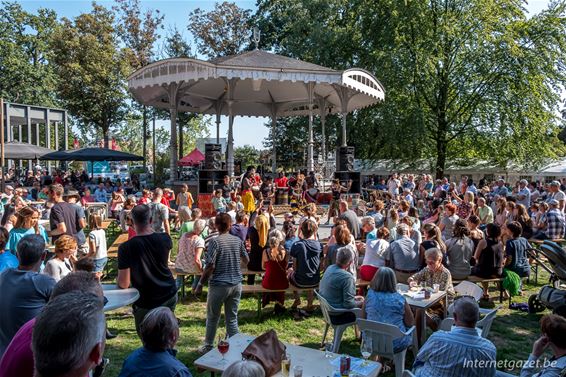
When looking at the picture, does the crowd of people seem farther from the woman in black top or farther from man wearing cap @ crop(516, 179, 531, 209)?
man wearing cap @ crop(516, 179, 531, 209)

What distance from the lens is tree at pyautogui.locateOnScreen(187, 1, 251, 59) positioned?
35.3 metres

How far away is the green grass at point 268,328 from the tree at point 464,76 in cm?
1854

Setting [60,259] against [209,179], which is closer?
[60,259]

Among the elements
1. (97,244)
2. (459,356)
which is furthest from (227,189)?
Result: (459,356)

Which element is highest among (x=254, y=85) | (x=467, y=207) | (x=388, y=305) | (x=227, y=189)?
(x=254, y=85)

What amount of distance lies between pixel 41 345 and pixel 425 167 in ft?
88.3

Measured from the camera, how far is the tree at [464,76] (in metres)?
22.9

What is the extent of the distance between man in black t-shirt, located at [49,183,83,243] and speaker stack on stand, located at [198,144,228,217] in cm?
788

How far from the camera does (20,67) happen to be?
109 feet

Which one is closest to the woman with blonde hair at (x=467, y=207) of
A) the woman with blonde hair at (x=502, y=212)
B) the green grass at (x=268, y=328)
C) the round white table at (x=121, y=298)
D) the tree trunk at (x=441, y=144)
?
the woman with blonde hair at (x=502, y=212)

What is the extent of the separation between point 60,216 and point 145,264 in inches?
135

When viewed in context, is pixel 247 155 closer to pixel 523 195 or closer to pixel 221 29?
pixel 221 29

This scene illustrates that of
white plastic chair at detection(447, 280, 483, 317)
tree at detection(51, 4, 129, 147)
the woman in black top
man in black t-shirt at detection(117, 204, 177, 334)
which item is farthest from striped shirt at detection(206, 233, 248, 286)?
tree at detection(51, 4, 129, 147)

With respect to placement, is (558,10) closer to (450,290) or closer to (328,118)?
(328,118)
